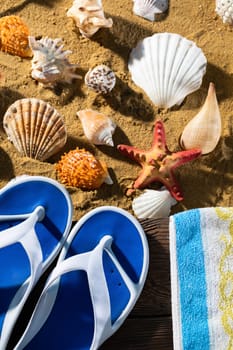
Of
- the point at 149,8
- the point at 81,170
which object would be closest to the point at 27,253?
the point at 81,170

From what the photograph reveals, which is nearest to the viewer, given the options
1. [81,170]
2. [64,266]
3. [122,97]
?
[64,266]

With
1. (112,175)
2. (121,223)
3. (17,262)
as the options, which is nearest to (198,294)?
(121,223)

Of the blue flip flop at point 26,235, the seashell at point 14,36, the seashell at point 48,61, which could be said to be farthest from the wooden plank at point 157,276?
the seashell at point 14,36

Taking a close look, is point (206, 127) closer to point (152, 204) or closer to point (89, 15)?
point (152, 204)

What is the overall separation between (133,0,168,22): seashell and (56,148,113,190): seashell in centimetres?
43

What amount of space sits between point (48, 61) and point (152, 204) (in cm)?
46

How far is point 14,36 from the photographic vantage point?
4.95 feet

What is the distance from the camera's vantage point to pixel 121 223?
1.17 m

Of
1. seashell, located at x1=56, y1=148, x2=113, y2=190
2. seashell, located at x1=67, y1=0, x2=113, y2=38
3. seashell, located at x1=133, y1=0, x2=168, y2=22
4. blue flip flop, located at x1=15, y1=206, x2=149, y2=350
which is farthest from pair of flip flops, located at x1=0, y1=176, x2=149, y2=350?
seashell, located at x1=133, y1=0, x2=168, y2=22

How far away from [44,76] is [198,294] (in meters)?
0.70

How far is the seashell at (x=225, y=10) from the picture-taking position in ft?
5.19

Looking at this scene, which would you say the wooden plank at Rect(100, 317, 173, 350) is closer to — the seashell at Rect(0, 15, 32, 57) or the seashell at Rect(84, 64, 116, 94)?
the seashell at Rect(84, 64, 116, 94)

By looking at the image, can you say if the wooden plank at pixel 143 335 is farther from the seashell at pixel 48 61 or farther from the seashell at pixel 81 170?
the seashell at pixel 48 61

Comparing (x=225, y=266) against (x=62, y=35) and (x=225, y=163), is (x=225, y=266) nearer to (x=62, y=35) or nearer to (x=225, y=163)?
(x=225, y=163)
